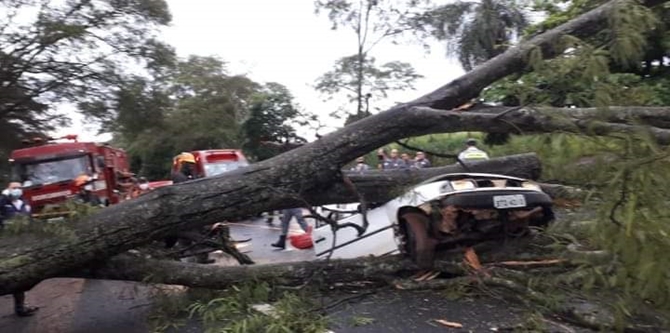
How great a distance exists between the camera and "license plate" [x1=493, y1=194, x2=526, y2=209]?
441cm

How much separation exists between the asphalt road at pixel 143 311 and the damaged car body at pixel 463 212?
0.42 metres

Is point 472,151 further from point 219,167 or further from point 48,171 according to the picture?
point 48,171

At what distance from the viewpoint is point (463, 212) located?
4590 millimetres

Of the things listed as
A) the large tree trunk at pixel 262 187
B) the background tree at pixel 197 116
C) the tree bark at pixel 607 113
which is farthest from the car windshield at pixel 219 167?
the background tree at pixel 197 116

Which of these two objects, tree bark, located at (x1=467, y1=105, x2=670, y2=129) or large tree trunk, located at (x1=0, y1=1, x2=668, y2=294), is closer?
tree bark, located at (x1=467, y1=105, x2=670, y2=129)

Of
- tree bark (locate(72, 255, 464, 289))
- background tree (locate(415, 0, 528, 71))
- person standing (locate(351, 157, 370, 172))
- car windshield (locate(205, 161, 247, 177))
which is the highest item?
background tree (locate(415, 0, 528, 71))

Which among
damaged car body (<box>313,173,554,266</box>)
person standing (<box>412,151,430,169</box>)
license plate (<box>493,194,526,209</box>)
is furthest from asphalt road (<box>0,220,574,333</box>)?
person standing (<box>412,151,430,169</box>)

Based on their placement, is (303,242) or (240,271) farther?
(303,242)

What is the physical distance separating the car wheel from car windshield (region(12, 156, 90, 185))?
38.6 feet

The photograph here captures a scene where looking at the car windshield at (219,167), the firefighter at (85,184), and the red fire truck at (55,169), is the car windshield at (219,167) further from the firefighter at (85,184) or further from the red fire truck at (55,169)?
the firefighter at (85,184)

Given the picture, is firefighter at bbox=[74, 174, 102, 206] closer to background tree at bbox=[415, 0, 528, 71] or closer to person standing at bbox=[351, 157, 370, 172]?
person standing at bbox=[351, 157, 370, 172]

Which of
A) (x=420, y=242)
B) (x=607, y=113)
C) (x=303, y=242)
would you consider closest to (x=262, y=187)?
(x=420, y=242)

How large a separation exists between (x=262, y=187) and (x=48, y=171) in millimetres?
11348

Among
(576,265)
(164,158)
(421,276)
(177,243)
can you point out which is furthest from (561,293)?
(164,158)
